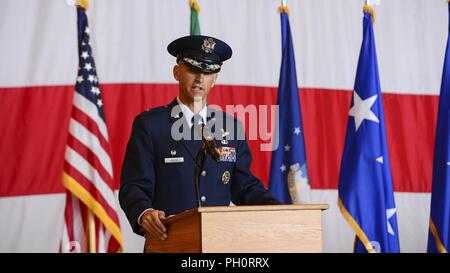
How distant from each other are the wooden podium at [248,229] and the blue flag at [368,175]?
2.00 metres

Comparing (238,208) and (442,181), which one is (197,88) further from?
(442,181)

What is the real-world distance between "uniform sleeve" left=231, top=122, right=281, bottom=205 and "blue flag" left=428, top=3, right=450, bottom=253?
6.35 ft

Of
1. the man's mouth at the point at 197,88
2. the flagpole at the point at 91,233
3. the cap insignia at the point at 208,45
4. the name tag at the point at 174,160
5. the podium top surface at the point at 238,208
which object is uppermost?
the cap insignia at the point at 208,45

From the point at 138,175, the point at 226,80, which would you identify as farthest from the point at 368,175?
the point at 138,175

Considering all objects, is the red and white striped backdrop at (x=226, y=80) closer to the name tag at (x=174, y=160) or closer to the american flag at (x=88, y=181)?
the american flag at (x=88, y=181)

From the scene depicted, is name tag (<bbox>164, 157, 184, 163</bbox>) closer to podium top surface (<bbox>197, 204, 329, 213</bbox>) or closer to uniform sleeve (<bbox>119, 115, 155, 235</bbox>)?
uniform sleeve (<bbox>119, 115, 155, 235</bbox>)

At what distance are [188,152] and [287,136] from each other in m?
1.65

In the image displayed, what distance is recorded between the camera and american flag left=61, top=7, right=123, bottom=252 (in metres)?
3.69

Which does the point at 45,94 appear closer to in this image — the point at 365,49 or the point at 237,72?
the point at 237,72

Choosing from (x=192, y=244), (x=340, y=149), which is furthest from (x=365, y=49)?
(x=192, y=244)

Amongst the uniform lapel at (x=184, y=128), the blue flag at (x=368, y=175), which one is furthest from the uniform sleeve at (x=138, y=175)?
the blue flag at (x=368, y=175)

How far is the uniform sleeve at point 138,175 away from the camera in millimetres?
2430

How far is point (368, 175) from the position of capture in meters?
4.14

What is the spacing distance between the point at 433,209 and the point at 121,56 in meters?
2.22
